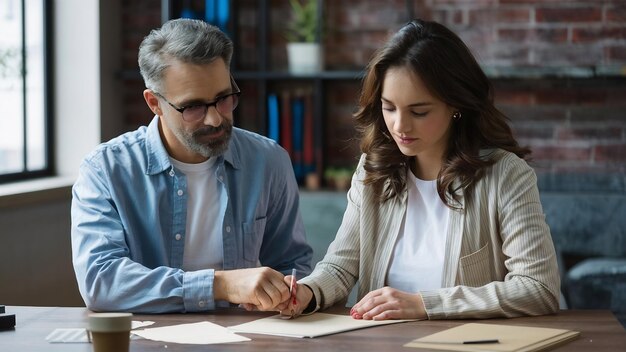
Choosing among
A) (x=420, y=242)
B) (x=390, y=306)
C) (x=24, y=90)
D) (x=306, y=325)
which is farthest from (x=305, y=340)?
(x=24, y=90)

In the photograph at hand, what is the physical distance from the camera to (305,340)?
191 centimetres

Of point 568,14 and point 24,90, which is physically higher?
point 568,14

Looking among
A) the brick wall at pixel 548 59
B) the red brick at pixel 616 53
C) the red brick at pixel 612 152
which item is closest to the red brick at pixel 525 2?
the brick wall at pixel 548 59

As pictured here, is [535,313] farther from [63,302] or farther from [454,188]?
[63,302]

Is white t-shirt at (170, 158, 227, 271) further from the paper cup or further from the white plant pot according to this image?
the white plant pot

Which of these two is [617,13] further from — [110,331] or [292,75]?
[110,331]

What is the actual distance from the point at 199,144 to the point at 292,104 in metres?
2.25

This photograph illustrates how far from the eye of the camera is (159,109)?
2.54 m

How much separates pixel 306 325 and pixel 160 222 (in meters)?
0.56

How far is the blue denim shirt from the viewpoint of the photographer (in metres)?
2.19

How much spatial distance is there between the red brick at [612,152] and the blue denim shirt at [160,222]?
2.21 m

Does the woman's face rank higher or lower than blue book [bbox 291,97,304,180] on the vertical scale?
higher

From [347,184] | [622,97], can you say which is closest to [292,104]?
[347,184]

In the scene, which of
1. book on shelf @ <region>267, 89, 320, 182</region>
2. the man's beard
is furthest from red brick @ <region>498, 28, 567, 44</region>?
the man's beard
